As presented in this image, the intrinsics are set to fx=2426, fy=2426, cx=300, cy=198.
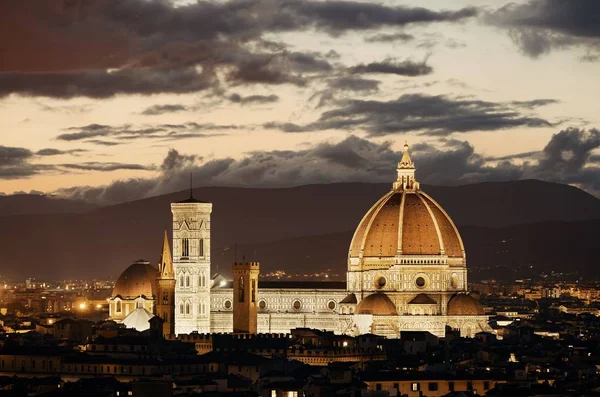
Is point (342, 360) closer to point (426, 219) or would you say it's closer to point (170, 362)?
point (170, 362)

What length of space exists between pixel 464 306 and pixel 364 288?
27.1 feet

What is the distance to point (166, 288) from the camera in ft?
521

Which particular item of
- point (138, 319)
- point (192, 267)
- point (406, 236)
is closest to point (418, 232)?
point (406, 236)

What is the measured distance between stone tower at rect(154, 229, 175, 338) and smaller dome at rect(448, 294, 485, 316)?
18500 mm

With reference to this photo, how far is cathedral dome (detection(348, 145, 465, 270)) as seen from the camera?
538ft

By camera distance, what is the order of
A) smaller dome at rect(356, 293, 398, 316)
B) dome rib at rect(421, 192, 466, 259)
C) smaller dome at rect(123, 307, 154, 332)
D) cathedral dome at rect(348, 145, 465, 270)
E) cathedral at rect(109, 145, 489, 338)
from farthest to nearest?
dome rib at rect(421, 192, 466, 259), cathedral dome at rect(348, 145, 465, 270), smaller dome at rect(123, 307, 154, 332), cathedral at rect(109, 145, 489, 338), smaller dome at rect(356, 293, 398, 316)

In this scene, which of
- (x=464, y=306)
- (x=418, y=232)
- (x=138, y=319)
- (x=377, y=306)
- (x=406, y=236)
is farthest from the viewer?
(x=138, y=319)

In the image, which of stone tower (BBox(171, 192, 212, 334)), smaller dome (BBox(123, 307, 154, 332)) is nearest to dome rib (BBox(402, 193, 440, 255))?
stone tower (BBox(171, 192, 212, 334))

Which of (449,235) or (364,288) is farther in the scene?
(364,288)

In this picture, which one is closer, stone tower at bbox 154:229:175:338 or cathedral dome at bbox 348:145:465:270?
stone tower at bbox 154:229:175:338

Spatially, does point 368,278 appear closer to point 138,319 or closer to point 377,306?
point 377,306

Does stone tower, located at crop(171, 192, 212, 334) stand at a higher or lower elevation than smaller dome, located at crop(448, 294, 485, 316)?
higher

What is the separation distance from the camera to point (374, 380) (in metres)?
108

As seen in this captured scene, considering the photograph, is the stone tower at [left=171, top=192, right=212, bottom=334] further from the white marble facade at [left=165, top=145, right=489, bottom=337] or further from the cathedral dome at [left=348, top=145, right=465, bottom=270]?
the cathedral dome at [left=348, top=145, right=465, bottom=270]
